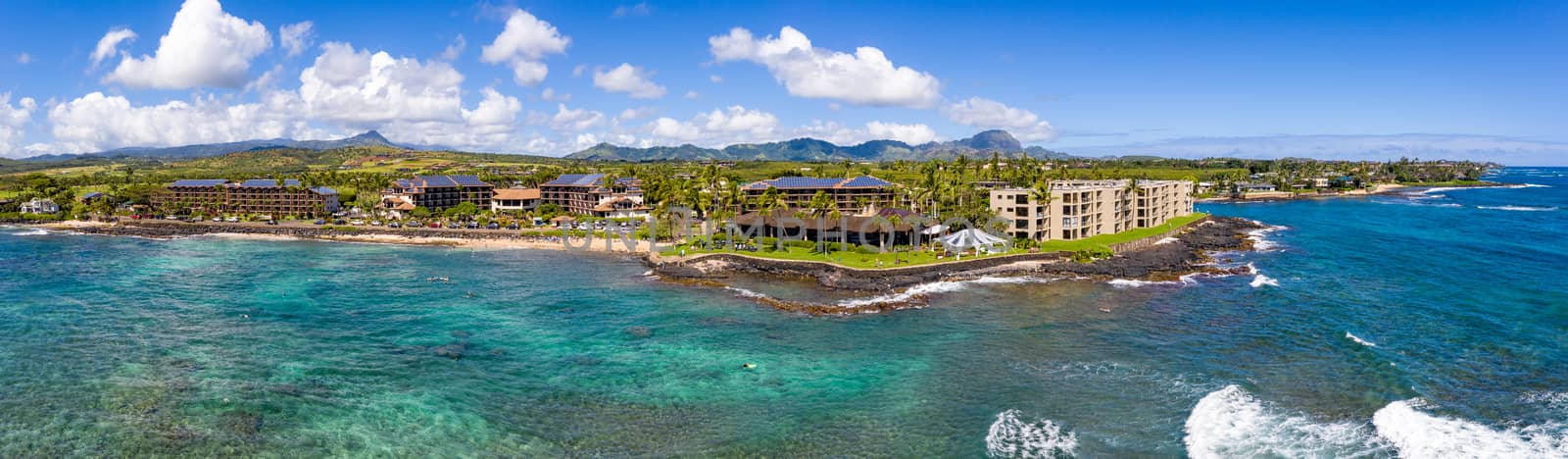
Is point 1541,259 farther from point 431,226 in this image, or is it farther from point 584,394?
point 431,226

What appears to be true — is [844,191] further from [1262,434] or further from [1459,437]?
[1459,437]

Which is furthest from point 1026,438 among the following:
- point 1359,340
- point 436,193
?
point 436,193

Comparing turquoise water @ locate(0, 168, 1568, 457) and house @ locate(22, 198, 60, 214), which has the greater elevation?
house @ locate(22, 198, 60, 214)

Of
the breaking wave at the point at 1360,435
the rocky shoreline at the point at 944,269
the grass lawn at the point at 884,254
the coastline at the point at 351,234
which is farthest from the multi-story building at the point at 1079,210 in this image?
the breaking wave at the point at 1360,435

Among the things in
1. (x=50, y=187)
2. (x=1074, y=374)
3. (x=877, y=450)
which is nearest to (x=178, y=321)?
(x=877, y=450)

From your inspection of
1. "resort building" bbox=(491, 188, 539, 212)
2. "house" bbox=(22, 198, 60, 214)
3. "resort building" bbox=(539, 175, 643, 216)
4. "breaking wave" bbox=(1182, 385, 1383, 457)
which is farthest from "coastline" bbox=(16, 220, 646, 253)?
"breaking wave" bbox=(1182, 385, 1383, 457)

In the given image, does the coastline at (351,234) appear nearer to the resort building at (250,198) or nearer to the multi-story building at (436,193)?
the resort building at (250,198)

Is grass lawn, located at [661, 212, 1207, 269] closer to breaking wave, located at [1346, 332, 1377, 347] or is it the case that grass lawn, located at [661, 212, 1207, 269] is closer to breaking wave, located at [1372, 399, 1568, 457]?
breaking wave, located at [1346, 332, 1377, 347]
